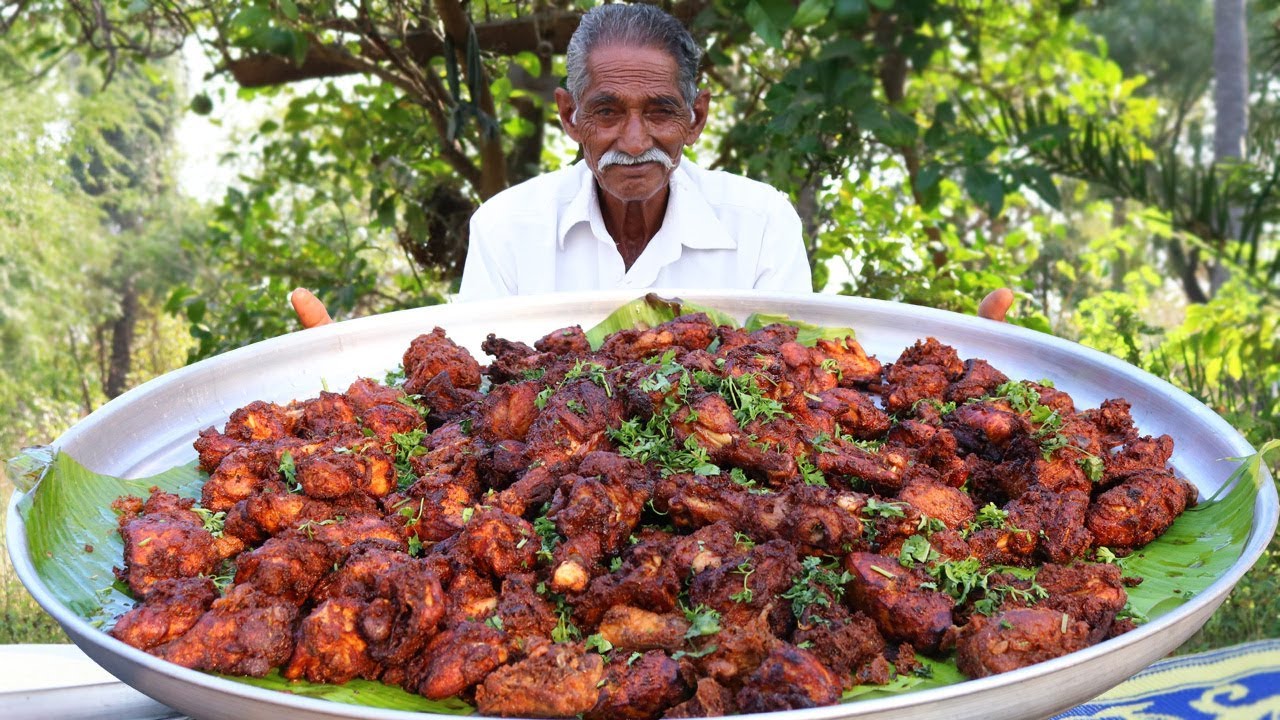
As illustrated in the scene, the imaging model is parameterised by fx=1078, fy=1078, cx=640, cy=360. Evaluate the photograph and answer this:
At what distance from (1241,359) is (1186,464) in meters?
3.80

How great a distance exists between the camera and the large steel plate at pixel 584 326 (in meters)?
1.33

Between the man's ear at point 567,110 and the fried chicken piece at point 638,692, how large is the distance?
2354 mm

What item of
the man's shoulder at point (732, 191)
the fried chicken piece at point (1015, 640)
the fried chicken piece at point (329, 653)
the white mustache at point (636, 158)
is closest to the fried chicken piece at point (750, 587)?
the fried chicken piece at point (1015, 640)

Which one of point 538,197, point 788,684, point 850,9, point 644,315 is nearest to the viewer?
point 788,684

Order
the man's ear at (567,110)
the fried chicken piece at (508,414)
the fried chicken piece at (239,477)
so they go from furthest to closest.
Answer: the man's ear at (567,110) → the fried chicken piece at (508,414) → the fried chicken piece at (239,477)

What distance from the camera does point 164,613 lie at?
5.20 ft

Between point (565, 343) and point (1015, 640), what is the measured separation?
1319 millimetres

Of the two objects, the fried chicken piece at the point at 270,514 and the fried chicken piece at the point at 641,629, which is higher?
the fried chicken piece at the point at 270,514

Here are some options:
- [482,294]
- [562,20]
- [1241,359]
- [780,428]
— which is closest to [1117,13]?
[1241,359]

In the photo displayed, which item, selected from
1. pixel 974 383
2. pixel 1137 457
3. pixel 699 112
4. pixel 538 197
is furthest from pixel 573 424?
pixel 538 197

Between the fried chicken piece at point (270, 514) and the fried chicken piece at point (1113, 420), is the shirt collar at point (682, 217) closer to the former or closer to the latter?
the fried chicken piece at point (1113, 420)

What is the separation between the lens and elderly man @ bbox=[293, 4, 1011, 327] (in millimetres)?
3420

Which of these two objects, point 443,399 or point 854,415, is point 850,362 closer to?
point 854,415

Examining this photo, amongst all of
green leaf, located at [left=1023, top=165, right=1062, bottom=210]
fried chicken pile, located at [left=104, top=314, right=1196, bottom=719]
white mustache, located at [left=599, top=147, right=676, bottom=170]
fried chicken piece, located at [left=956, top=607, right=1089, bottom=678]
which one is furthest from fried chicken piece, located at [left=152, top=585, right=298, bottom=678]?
green leaf, located at [left=1023, top=165, right=1062, bottom=210]
